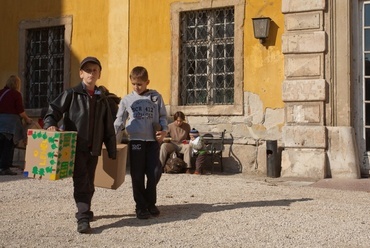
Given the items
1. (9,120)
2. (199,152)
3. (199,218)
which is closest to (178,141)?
(199,152)

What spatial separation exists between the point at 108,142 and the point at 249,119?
5.01 meters

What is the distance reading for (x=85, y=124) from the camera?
4973mm

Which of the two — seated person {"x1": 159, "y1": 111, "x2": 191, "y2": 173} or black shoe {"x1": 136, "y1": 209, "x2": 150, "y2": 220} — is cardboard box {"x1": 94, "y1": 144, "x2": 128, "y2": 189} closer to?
black shoe {"x1": 136, "y1": 209, "x2": 150, "y2": 220}

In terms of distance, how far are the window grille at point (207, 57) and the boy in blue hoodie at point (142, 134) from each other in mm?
4786

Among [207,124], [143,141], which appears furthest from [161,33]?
[143,141]

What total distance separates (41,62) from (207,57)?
12.2 feet

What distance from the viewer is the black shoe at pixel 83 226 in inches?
188

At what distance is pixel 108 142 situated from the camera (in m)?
5.13

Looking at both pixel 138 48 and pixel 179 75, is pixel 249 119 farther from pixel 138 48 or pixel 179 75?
pixel 138 48

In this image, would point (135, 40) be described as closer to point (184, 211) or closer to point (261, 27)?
point (261, 27)

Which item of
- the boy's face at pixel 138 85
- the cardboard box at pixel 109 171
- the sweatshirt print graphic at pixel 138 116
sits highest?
the boy's face at pixel 138 85

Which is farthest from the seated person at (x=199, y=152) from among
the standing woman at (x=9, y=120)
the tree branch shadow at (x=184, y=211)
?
the tree branch shadow at (x=184, y=211)

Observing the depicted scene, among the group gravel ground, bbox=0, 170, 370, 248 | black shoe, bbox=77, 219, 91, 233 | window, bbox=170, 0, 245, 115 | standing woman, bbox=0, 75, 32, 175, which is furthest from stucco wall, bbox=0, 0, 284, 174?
black shoe, bbox=77, 219, 91, 233

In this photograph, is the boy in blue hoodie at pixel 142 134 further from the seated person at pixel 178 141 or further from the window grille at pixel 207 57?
the window grille at pixel 207 57
